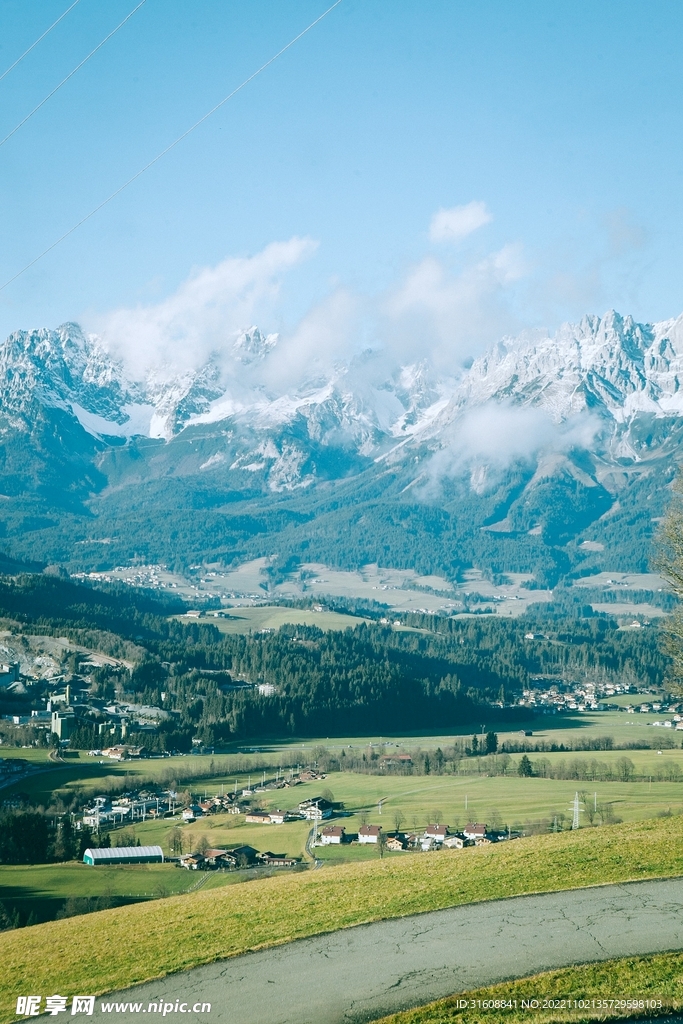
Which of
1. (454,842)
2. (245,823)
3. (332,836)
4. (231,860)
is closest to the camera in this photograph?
(231,860)

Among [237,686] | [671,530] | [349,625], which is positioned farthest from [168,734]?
[349,625]

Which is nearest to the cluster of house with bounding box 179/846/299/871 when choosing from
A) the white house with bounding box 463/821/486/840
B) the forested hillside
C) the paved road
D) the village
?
the village

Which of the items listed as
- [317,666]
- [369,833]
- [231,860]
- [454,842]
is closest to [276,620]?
[317,666]

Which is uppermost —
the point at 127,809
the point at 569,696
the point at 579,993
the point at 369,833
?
the point at 579,993

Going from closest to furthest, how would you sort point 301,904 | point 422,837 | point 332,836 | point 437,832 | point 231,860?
point 301,904
point 231,860
point 422,837
point 437,832
point 332,836

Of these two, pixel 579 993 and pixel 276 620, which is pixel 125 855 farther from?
pixel 276 620

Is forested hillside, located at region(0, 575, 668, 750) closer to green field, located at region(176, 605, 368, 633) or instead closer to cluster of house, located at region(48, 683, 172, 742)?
cluster of house, located at region(48, 683, 172, 742)

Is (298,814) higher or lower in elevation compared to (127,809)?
lower

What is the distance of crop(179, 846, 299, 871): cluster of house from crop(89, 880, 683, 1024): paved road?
26.3 meters

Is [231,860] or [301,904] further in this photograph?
[231,860]

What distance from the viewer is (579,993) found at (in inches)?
Result: 553

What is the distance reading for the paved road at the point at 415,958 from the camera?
1479cm

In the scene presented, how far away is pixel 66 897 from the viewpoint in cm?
3612

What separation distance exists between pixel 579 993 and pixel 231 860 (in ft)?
104
